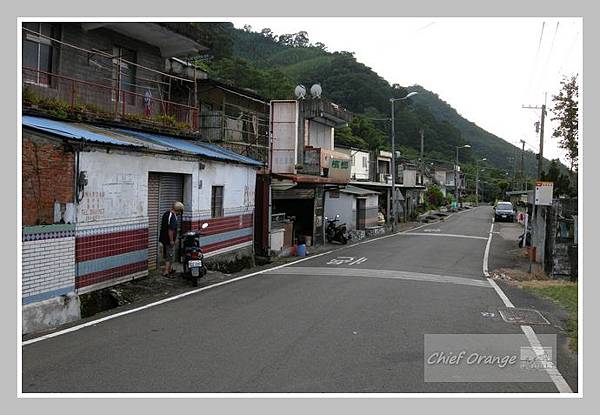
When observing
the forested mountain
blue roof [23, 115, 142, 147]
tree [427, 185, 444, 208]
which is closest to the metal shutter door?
blue roof [23, 115, 142, 147]

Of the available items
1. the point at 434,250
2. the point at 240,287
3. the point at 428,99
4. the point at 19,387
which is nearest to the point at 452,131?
the point at 428,99

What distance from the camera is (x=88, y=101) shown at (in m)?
14.8

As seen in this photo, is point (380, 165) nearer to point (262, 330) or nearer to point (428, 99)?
point (262, 330)

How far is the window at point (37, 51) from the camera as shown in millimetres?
12859

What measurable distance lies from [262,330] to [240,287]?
4009 millimetres

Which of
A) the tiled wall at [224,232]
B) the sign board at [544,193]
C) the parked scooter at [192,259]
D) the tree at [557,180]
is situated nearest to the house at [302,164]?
the tiled wall at [224,232]

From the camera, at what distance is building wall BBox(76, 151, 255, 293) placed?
952 cm

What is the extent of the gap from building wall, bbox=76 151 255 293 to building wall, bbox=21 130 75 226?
46cm

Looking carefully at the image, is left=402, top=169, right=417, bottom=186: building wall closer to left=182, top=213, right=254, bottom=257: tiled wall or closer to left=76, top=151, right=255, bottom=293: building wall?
left=182, top=213, right=254, bottom=257: tiled wall

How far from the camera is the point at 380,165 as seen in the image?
164 ft

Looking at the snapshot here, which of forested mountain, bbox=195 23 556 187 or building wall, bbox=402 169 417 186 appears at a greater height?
forested mountain, bbox=195 23 556 187

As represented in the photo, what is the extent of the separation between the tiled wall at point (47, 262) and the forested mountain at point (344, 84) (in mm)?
33631

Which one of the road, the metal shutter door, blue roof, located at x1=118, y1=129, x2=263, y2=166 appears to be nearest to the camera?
the road

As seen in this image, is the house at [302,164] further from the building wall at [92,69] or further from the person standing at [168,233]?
the person standing at [168,233]
